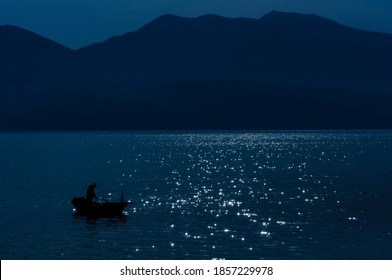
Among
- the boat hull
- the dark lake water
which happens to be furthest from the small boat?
the dark lake water

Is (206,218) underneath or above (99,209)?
underneath

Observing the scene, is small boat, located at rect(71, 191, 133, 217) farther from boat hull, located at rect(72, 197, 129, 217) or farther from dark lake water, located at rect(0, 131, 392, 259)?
dark lake water, located at rect(0, 131, 392, 259)

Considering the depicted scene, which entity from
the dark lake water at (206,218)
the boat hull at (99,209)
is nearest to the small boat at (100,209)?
the boat hull at (99,209)

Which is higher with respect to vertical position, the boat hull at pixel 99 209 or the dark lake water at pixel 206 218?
the boat hull at pixel 99 209

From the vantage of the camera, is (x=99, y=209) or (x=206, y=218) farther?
(x=206, y=218)

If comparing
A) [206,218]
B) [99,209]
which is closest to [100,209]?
[99,209]

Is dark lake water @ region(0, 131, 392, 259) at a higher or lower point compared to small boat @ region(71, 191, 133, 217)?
lower

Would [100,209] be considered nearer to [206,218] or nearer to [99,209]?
[99,209]

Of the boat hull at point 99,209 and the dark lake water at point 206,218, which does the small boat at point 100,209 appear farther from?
the dark lake water at point 206,218

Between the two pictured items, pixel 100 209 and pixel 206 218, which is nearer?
pixel 100 209

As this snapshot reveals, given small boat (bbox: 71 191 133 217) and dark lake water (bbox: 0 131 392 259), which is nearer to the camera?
dark lake water (bbox: 0 131 392 259)
